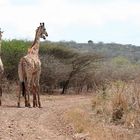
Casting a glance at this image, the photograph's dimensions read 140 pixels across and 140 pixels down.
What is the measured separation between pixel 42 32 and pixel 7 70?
31.9 ft

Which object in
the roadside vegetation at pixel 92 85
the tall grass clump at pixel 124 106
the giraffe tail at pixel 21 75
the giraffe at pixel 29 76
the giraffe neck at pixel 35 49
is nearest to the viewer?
the roadside vegetation at pixel 92 85

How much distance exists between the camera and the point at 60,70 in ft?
122

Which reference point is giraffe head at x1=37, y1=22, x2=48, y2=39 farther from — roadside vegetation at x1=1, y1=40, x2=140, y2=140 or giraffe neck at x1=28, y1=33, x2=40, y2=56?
roadside vegetation at x1=1, y1=40, x2=140, y2=140

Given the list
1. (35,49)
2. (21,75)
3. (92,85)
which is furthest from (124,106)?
(92,85)

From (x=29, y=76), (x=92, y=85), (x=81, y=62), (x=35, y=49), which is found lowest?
(x=92, y=85)

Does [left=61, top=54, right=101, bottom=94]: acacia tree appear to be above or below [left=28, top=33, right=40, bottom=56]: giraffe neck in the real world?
below

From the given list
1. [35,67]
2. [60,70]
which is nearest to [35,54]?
[35,67]

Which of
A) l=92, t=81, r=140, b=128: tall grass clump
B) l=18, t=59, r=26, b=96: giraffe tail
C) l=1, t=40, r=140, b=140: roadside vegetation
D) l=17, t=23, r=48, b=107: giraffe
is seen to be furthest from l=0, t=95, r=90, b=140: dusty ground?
l=18, t=59, r=26, b=96: giraffe tail

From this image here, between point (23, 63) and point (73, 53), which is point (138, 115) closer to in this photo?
point (23, 63)

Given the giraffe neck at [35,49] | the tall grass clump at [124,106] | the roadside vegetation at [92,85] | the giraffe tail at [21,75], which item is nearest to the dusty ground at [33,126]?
the roadside vegetation at [92,85]

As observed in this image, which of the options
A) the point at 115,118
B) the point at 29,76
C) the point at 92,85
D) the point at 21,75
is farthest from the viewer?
the point at 92,85

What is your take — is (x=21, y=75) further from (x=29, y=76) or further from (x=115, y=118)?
(x=115, y=118)

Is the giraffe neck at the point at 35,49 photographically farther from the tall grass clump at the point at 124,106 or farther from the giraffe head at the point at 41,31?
the tall grass clump at the point at 124,106

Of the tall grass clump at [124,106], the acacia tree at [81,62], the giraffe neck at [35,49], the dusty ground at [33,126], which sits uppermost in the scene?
the giraffe neck at [35,49]
